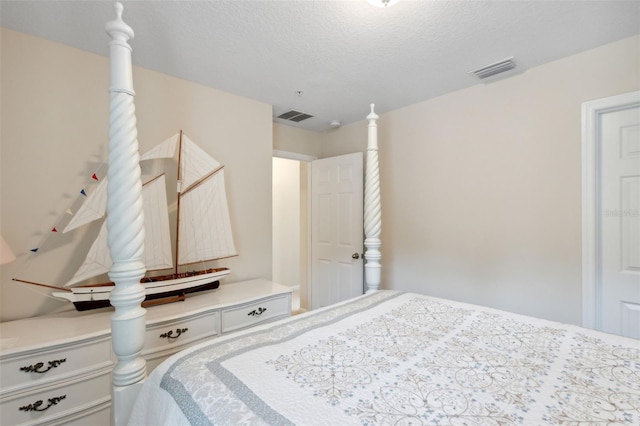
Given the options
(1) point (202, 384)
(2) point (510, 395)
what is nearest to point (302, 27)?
(1) point (202, 384)

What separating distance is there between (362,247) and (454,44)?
1999mm

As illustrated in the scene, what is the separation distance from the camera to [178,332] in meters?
1.74

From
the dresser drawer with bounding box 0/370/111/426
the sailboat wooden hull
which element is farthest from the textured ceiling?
the dresser drawer with bounding box 0/370/111/426

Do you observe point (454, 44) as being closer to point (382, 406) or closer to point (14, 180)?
point (382, 406)

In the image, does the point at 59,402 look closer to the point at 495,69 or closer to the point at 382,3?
the point at 382,3

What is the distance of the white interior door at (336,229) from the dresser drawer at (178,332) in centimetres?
166

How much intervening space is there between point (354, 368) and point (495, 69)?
2.32m

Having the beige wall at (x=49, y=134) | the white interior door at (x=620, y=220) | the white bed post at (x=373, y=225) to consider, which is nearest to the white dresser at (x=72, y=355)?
the beige wall at (x=49, y=134)

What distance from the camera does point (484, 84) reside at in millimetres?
2389

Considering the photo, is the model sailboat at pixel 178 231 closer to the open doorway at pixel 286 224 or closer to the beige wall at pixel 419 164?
the beige wall at pixel 419 164

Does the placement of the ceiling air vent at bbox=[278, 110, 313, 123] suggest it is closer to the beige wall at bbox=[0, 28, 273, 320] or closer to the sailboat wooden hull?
the beige wall at bbox=[0, 28, 273, 320]

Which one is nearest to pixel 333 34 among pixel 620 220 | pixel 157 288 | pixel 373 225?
pixel 373 225

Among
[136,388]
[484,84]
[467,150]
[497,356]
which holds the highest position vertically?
[484,84]

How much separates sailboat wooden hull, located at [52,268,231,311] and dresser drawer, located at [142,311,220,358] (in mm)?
263
